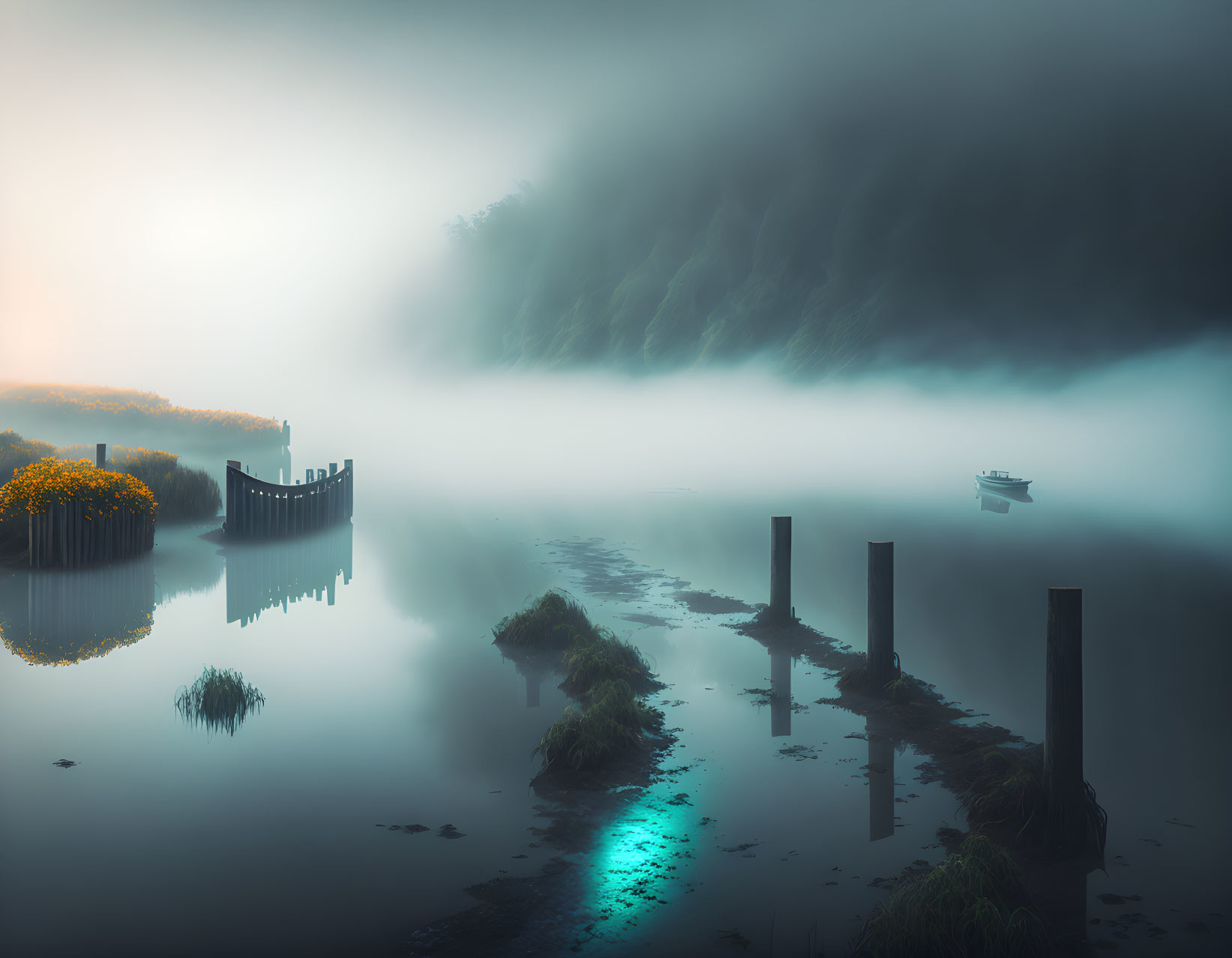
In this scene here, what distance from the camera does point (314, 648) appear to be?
1439 cm

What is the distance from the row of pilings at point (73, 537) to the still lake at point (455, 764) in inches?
27.7

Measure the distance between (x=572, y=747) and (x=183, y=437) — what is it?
47.6 m

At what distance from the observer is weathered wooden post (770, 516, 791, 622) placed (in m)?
15.3

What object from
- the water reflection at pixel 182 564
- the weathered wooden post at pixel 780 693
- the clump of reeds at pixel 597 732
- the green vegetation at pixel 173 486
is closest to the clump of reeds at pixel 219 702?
the clump of reeds at pixel 597 732

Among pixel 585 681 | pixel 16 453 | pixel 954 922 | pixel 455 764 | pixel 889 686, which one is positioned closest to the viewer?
pixel 954 922

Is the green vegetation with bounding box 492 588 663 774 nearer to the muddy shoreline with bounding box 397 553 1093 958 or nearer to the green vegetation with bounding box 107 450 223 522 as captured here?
the muddy shoreline with bounding box 397 553 1093 958

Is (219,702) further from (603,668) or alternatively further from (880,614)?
(880,614)

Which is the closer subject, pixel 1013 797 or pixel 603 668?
pixel 1013 797

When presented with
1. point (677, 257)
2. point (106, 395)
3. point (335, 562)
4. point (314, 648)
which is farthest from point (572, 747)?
point (677, 257)

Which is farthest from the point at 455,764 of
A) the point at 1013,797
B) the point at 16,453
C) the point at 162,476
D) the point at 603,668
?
the point at 16,453

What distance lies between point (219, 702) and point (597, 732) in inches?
196

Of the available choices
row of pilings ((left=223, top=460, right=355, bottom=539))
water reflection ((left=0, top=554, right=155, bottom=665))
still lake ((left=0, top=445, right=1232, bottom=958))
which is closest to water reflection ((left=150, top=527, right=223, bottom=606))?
still lake ((left=0, top=445, right=1232, bottom=958))

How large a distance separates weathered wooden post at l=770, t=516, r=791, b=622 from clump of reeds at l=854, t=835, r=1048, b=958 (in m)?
9.04

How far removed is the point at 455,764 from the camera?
931 centimetres
